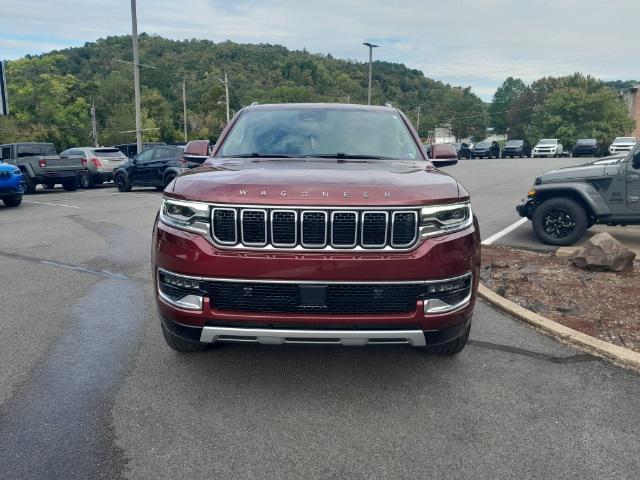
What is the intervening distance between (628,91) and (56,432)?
10579 cm

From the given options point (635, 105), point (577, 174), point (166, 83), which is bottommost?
point (577, 174)

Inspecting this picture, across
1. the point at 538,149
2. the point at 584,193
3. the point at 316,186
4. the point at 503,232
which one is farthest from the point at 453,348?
the point at 538,149

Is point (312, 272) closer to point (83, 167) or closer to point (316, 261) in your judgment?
point (316, 261)

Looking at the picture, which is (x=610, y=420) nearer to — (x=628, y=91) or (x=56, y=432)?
(x=56, y=432)

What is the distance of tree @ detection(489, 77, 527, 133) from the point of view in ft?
453

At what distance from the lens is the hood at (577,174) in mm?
8242

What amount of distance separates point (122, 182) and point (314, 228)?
1779cm

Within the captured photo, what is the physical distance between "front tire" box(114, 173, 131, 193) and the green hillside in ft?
153

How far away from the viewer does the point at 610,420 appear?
10.9 ft

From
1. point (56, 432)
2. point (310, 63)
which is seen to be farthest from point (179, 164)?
point (310, 63)

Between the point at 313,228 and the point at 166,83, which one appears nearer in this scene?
the point at 313,228

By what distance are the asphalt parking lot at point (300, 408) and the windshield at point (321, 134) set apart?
1560 mm

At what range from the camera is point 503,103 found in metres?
147

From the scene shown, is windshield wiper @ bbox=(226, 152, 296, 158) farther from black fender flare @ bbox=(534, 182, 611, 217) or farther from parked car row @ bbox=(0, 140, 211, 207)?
parked car row @ bbox=(0, 140, 211, 207)
